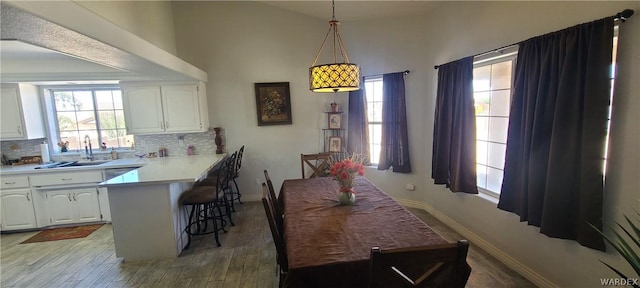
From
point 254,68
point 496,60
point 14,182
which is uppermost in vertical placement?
point 254,68

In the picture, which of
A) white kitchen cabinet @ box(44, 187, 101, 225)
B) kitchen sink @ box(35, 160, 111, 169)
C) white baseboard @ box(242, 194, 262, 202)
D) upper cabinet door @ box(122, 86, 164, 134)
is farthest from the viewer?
white baseboard @ box(242, 194, 262, 202)

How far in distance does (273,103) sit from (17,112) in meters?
3.46

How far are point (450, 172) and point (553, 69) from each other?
1.52 metres

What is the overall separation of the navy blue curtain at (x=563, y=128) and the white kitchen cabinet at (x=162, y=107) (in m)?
3.95

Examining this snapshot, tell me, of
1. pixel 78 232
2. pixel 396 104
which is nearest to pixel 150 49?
pixel 78 232

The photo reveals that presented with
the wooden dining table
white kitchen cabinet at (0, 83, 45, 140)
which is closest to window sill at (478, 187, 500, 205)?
the wooden dining table

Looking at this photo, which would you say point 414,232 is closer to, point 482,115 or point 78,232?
point 482,115

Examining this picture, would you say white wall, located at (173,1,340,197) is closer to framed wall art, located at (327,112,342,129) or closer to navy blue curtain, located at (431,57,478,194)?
framed wall art, located at (327,112,342,129)

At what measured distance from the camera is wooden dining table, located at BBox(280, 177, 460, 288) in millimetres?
1408

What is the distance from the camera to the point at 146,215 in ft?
9.29

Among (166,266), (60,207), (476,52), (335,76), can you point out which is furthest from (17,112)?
(476,52)

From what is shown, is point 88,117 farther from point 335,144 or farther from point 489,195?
point 489,195

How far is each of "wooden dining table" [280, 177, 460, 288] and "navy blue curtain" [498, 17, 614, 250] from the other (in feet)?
3.41

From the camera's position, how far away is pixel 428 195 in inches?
157
